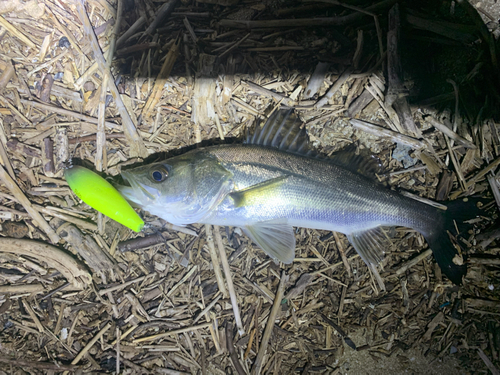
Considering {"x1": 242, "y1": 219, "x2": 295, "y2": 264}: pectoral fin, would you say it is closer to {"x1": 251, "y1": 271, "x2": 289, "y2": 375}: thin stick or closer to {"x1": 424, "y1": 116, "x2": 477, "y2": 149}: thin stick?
{"x1": 251, "y1": 271, "x2": 289, "y2": 375}: thin stick

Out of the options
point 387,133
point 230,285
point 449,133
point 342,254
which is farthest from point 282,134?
point 449,133

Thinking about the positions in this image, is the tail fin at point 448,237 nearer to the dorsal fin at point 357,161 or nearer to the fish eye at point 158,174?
the dorsal fin at point 357,161

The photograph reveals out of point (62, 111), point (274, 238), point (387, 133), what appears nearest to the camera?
point (274, 238)

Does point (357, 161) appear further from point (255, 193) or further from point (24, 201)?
point (24, 201)

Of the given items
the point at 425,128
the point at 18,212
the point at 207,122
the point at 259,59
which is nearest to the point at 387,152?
the point at 425,128

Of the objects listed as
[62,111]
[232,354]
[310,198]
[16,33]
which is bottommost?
[232,354]

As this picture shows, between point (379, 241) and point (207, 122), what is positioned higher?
point (207, 122)

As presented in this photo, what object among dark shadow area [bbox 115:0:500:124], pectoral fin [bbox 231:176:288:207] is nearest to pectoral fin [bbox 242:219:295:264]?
pectoral fin [bbox 231:176:288:207]

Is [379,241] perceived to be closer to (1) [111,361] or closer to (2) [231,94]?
(2) [231,94]
